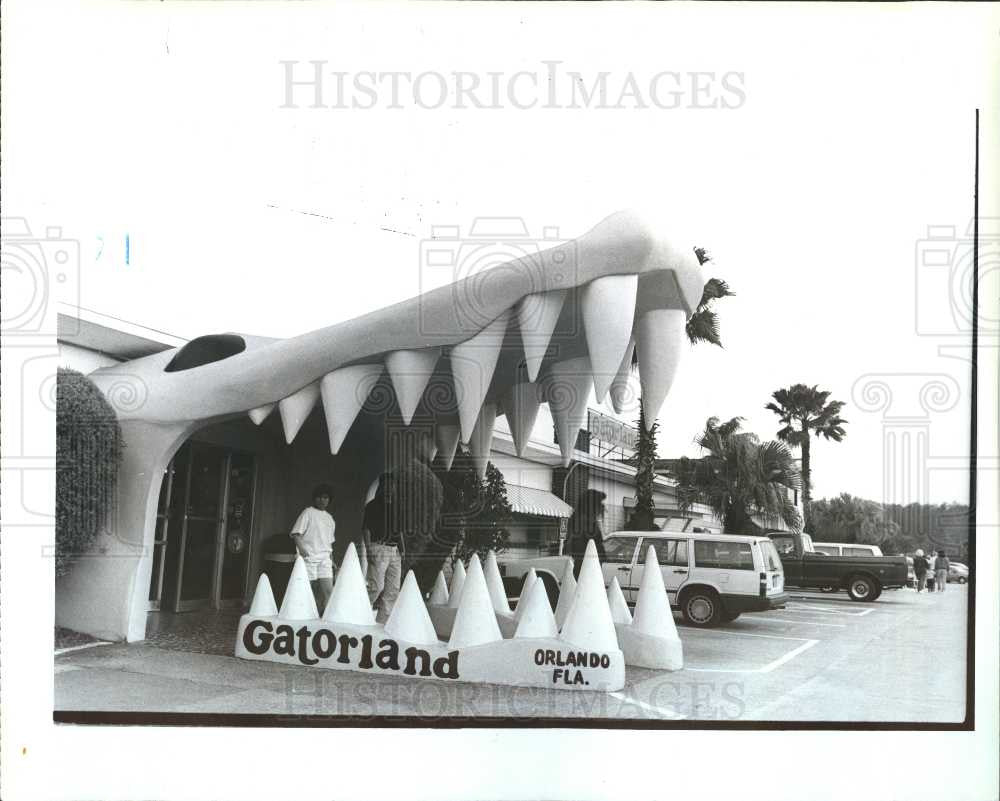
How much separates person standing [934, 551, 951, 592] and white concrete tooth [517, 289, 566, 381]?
2.34 meters

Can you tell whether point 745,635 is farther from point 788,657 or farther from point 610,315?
point 610,315

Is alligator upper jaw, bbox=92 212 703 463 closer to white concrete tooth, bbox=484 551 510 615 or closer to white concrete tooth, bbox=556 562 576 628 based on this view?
white concrete tooth, bbox=556 562 576 628

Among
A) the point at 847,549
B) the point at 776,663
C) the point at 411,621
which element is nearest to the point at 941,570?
the point at 847,549

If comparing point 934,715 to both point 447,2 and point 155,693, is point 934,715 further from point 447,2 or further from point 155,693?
point 447,2

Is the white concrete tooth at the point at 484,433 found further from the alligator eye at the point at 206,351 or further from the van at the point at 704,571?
the alligator eye at the point at 206,351

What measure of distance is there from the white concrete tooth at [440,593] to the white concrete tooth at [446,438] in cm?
88

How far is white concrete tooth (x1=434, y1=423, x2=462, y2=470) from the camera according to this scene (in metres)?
6.35

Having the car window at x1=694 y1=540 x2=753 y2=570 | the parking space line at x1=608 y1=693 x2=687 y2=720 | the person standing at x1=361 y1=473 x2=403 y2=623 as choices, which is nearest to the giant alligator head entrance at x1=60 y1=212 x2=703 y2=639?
the parking space line at x1=608 y1=693 x2=687 y2=720

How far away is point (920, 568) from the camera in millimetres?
4715

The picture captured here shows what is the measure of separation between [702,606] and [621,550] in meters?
0.95

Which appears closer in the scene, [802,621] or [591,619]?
[591,619]

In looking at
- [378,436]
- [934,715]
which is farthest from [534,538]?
[934,715]

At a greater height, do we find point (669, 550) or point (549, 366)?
point (549, 366)

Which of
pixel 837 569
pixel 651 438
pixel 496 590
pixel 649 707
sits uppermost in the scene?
pixel 651 438
